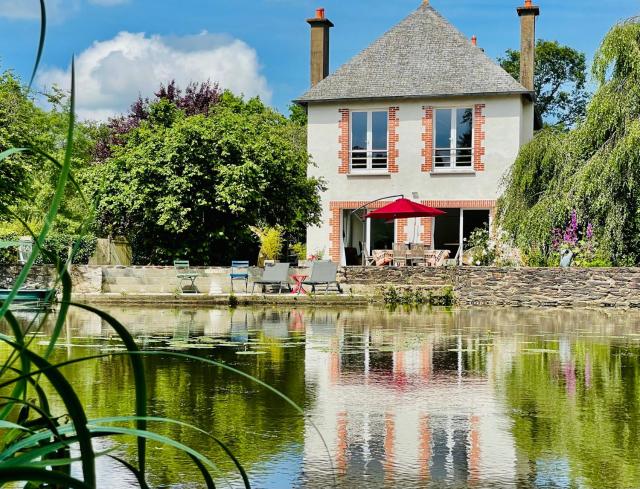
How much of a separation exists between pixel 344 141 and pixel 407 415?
1156 inches

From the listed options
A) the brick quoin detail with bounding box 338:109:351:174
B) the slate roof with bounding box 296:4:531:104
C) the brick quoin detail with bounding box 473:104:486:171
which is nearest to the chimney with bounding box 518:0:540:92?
the slate roof with bounding box 296:4:531:104

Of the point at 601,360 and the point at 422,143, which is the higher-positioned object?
the point at 422,143

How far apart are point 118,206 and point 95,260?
3.37 meters

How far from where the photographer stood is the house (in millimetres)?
36688

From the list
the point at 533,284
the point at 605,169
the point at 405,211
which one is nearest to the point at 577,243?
the point at 605,169

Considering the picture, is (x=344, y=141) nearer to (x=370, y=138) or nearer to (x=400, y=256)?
(x=370, y=138)

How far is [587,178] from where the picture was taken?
2853 centimetres

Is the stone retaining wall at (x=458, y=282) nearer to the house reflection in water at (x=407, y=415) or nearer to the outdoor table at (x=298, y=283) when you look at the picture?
the outdoor table at (x=298, y=283)

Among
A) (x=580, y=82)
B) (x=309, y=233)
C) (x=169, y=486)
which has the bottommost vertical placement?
(x=169, y=486)

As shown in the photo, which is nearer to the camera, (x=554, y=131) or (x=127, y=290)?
(x=127, y=290)

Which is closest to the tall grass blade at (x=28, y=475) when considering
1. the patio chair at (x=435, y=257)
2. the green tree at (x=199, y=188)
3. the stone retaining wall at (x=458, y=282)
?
the stone retaining wall at (x=458, y=282)

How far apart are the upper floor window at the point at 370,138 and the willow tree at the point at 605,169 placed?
8.11 metres

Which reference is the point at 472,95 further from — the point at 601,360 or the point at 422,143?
the point at 601,360

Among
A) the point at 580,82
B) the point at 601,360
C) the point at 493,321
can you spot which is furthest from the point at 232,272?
the point at 580,82
